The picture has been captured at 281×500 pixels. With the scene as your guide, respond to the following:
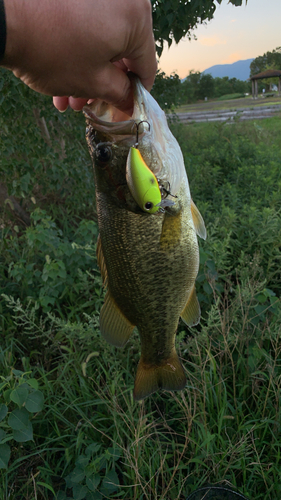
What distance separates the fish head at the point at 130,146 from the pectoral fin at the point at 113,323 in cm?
51

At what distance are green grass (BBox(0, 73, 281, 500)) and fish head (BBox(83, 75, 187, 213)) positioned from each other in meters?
1.13

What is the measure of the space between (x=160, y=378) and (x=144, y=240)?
0.77m

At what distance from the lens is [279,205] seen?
4145 mm

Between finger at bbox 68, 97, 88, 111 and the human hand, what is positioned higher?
the human hand

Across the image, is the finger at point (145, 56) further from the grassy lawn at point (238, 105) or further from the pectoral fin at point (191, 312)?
the grassy lawn at point (238, 105)

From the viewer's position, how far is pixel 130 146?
52.7 inches

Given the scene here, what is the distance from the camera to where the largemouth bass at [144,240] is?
1.35m

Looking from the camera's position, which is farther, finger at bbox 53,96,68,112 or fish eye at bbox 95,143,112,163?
finger at bbox 53,96,68,112

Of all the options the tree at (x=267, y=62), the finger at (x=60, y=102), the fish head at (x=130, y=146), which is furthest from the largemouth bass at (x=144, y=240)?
the tree at (x=267, y=62)

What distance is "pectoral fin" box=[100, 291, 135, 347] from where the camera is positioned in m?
1.55

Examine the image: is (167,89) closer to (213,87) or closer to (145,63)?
(145,63)

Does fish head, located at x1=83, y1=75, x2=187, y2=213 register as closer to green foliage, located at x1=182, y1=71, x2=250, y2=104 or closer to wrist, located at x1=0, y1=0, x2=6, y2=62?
wrist, located at x1=0, y1=0, x2=6, y2=62

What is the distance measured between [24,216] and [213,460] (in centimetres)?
420

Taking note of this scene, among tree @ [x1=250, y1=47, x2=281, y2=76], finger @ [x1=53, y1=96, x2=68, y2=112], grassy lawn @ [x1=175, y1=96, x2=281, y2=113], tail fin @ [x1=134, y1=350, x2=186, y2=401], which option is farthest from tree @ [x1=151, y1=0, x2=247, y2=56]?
tree @ [x1=250, y1=47, x2=281, y2=76]
